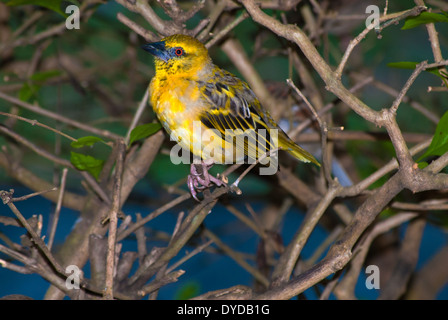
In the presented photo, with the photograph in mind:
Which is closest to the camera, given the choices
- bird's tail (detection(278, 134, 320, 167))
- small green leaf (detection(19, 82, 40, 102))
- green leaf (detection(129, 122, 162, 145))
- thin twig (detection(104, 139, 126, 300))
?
thin twig (detection(104, 139, 126, 300))

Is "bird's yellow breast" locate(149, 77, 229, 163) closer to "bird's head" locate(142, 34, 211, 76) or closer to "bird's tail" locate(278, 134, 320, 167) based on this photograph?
"bird's head" locate(142, 34, 211, 76)

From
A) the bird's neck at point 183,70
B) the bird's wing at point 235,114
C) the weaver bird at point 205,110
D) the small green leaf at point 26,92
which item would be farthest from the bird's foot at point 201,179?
the small green leaf at point 26,92

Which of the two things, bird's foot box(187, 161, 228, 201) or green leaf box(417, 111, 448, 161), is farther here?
bird's foot box(187, 161, 228, 201)

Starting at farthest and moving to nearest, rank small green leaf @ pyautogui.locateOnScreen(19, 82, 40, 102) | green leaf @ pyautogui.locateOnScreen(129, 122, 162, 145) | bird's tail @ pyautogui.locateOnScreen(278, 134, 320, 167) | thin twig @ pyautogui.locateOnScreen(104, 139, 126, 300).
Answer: small green leaf @ pyautogui.locateOnScreen(19, 82, 40, 102) < bird's tail @ pyautogui.locateOnScreen(278, 134, 320, 167) < green leaf @ pyautogui.locateOnScreen(129, 122, 162, 145) < thin twig @ pyautogui.locateOnScreen(104, 139, 126, 300)

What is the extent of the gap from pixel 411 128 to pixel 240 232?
0.95m

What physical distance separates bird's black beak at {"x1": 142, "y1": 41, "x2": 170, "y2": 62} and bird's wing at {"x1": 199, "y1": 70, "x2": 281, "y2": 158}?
12 cm

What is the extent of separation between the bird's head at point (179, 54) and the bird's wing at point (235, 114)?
Answer: 0.05 meters

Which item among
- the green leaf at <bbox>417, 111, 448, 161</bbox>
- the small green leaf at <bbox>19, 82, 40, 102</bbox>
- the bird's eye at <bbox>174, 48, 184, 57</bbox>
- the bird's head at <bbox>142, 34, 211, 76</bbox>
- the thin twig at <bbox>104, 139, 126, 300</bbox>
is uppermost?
the small green leaf at <bbox>19, 82, 40, 102</bbox>

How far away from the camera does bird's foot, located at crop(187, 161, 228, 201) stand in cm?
126

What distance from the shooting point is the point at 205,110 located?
50.2 inches

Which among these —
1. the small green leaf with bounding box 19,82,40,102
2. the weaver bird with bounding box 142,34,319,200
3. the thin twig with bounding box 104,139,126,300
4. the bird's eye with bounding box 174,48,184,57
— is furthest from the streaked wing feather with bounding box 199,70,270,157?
the small green leaf with bounding box 19,82,40,102

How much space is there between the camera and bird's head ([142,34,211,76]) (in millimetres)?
1263

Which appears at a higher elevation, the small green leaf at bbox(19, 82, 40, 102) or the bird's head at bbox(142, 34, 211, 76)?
the small green leaf at bbox(19, 82, 40, 102)

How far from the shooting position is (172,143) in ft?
5.36
